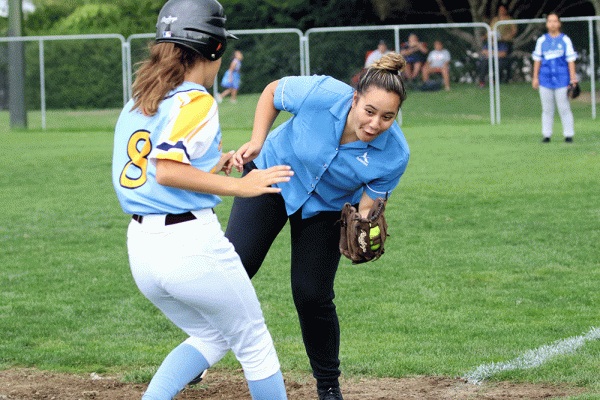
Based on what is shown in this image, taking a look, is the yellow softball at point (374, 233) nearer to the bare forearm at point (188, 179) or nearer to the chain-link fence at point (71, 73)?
the bare forearm at point (188, 179)

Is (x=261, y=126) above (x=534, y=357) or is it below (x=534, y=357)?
above

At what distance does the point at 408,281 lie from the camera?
6660mm

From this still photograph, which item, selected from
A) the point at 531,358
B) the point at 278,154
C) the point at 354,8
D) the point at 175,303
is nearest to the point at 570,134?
the point at 531,358

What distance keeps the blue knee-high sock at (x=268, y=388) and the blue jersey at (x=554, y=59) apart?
42.0 feet

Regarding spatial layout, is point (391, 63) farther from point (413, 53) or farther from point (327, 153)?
point (413, 53)

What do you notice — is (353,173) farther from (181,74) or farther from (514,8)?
(514,8)

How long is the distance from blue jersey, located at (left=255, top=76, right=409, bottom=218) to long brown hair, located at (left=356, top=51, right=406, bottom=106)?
0.73 ft

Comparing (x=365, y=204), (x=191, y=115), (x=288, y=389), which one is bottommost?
(x=288, y=389)

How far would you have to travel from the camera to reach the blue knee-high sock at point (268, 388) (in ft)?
10.5

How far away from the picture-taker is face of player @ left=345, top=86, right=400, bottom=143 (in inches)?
143

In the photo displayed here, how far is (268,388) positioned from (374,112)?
4.40 feet

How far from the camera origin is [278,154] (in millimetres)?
4191

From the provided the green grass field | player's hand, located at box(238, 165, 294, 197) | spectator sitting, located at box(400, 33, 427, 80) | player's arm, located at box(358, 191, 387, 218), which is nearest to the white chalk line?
the green grass field

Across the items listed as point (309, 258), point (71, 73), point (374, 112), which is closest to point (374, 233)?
point (309, 258)
